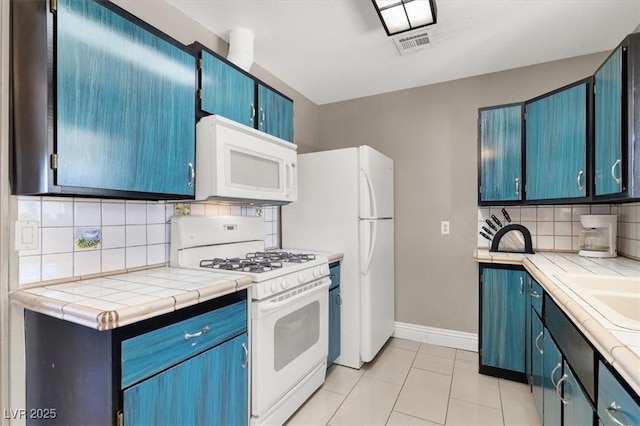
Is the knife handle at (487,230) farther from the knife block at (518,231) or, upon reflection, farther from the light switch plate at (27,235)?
the light switch plate at (27,235)

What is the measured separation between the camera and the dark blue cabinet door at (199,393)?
44.5 inches

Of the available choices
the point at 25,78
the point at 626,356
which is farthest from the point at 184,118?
the point at 626,356

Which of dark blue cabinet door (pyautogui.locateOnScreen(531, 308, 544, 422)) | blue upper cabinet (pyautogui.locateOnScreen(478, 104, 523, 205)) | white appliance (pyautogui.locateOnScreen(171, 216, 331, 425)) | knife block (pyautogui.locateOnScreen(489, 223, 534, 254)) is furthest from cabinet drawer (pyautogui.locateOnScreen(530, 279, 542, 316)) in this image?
white appliance (pyautogui.locateOnScreen(171, 216, 331, 425))

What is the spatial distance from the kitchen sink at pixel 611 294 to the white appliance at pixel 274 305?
1296 millimetres

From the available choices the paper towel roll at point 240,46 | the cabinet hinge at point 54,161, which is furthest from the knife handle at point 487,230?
the cabinet hinge at point 54,161

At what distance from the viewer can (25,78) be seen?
122cm

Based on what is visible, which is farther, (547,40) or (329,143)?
(329,143)

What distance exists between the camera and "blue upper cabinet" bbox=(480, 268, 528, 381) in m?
2.24

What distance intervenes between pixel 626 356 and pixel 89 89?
71.1 inches

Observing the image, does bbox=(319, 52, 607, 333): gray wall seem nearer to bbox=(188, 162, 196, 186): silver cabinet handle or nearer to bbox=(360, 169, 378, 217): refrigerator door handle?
bbox=(360, 169, 378, 217): refrigerator door handle

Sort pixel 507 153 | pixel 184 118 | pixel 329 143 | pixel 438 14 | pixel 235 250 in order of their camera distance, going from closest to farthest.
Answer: pixel 184 118
pixel 438 14
pixel 235 250
pixel 507 153
pixel 329 143

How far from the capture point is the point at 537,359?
5.82 feet

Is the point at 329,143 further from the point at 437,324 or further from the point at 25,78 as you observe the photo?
the point at 25,78

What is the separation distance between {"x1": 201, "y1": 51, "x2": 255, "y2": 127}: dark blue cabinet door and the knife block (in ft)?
6.54
